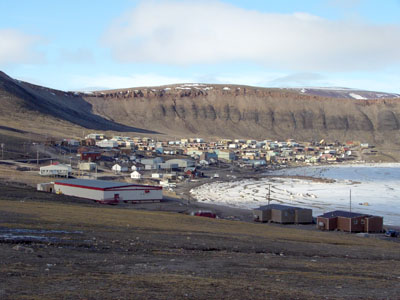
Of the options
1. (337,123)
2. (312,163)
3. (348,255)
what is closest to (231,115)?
(337,123)

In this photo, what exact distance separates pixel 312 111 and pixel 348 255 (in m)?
165

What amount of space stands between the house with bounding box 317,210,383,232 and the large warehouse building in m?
14.5

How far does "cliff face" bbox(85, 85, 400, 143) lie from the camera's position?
533 ft

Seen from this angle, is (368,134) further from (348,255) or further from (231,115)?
(348,255)

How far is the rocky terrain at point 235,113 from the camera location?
6265 inches

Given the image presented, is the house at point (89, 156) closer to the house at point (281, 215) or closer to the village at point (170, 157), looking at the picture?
the village at point (170, 157)

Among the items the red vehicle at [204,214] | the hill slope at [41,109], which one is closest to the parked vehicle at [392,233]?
the red vehicle at [204,214]

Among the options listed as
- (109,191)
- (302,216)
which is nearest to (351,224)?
(302,216)

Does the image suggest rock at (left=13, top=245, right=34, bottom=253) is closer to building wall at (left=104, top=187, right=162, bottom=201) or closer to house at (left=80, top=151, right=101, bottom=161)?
building wall at (left=104, top=187, right=162, bottom=201)

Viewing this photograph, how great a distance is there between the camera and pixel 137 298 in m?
8.59

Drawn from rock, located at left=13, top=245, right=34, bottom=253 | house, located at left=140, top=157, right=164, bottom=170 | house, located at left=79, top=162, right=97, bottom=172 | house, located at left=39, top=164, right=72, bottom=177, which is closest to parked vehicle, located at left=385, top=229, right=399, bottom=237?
rock, located at left=13, top=245, right=34, bottom=253

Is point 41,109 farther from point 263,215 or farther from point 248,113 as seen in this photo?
point 263,215

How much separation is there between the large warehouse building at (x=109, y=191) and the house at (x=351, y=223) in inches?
571

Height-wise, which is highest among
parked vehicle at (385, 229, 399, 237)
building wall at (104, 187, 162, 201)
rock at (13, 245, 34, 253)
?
rock at (13, 245, 34, 253)
